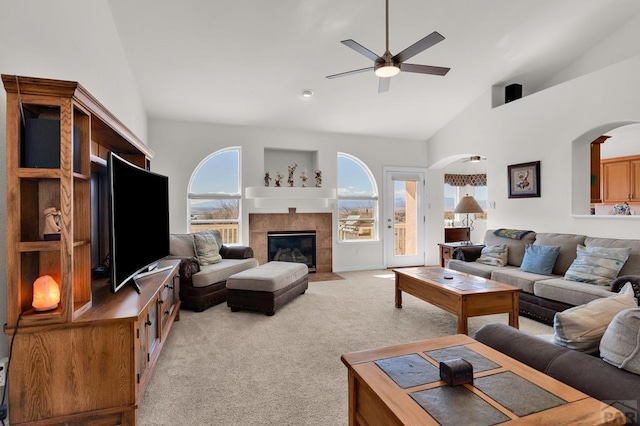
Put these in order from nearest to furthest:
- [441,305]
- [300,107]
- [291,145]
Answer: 1. [441,305]
2. [300,107]
3. [291,145]

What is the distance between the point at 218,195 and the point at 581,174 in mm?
5345

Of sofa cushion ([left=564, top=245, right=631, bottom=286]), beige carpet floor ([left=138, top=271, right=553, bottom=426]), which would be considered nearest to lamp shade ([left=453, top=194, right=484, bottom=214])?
sofa cushion ([left=564, top=245, right=631, bottom=286])

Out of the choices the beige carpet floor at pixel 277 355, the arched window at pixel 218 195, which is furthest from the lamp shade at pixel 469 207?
the arched window at pixel 218 195

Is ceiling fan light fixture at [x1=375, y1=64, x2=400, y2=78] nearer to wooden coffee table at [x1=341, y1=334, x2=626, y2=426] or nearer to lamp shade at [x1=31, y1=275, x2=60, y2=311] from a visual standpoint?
wooden coffee table at [x1=341, y1=334, x2=626, y2=426]

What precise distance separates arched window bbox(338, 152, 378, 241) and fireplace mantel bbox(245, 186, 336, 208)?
0.66m

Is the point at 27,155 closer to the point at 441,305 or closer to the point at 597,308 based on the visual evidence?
the point at 597,308

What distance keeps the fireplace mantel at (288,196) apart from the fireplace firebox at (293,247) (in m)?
0.56

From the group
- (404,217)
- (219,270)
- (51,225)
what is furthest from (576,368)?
(404,217)

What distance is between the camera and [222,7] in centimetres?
322

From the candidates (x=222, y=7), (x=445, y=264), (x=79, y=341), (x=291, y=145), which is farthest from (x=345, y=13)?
A: (x=445, y=264)

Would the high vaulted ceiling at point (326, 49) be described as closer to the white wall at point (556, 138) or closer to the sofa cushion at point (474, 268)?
the white wall at point (556, 138)

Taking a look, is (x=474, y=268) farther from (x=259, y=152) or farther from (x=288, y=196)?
(x=259, y=152)

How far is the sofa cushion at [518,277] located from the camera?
352 cm

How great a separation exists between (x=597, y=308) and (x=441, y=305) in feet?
5.61
